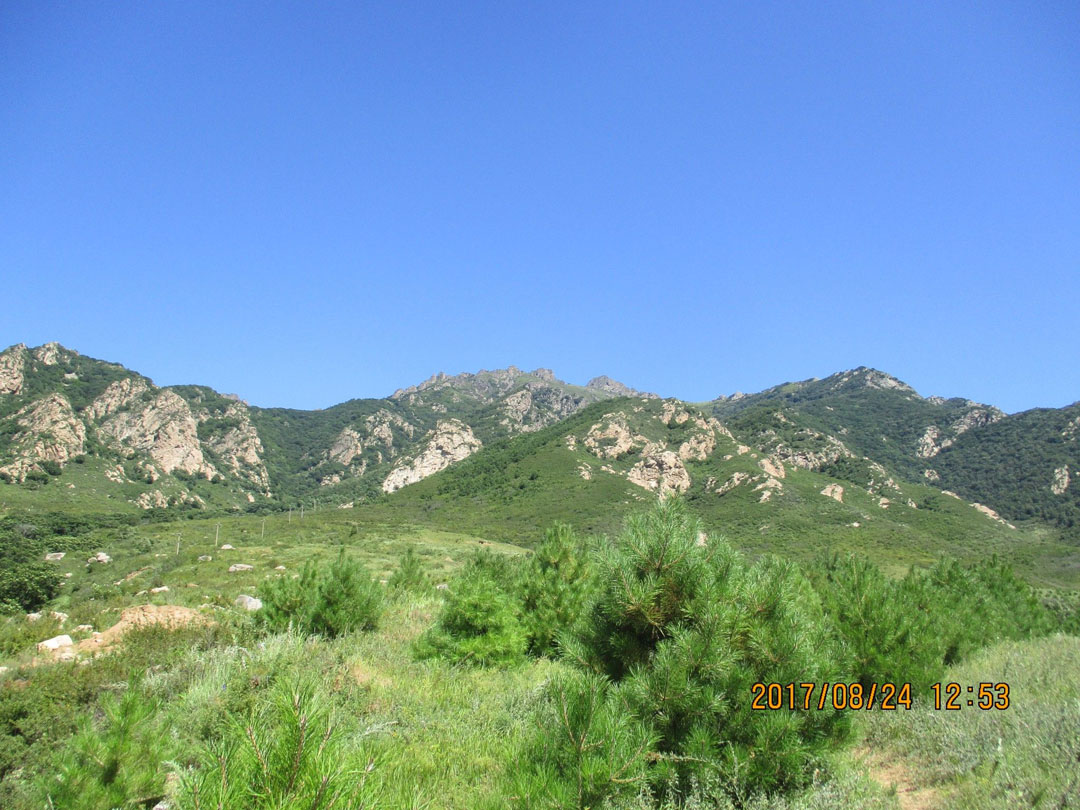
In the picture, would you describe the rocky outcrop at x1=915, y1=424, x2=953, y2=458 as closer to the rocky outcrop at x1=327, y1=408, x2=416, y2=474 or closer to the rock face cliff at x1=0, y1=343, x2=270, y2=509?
the rocky outcrop at x1=327, y1=408, x2=416, y2=474

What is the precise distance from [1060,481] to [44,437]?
194582 millimetres

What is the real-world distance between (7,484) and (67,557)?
71.7 m

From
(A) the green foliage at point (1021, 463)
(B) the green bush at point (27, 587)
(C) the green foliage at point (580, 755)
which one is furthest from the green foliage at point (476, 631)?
(A) the green foliage at point (1021, 463)

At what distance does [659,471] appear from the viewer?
343 feet

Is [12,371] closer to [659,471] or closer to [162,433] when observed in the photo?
[162,433]

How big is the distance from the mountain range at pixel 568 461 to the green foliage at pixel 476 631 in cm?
6465

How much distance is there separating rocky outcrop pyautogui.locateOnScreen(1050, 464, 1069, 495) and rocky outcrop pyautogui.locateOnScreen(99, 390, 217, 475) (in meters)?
188

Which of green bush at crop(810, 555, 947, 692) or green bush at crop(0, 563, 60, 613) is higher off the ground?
green bush at crop(810, 555, 947, 692)

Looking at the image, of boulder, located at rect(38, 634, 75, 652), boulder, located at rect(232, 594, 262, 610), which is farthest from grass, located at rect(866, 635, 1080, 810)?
boulder, located at rect(232, 594, 262, 610)

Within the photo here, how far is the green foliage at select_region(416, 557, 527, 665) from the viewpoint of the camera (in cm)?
906

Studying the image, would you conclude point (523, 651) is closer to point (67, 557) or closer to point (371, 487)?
point (67, 557)

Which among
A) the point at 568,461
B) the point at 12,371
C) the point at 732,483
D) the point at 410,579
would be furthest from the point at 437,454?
the point at 410,579

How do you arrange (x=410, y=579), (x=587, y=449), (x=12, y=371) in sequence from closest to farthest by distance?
(x=410, y=579) < (x=587, y=449) < (x=12, y=371)

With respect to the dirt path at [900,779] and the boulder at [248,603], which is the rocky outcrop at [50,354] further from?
the dirt path at [900,779]
